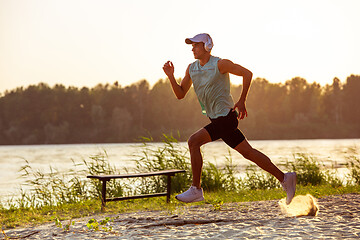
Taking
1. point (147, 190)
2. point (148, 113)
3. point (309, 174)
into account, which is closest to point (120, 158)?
point (309, 174)

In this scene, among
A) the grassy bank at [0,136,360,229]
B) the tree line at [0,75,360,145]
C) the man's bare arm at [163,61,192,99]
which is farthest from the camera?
the tree line at [0,75,360,145]

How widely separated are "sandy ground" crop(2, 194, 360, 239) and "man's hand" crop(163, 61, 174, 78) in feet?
6.05

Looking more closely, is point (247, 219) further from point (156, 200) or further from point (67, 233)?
point (156, 200)

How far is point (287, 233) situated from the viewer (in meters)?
5.19

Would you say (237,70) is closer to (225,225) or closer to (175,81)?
(175,81)

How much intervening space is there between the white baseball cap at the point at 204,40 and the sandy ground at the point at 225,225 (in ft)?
7.01

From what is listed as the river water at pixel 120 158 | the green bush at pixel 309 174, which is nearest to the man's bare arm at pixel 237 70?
the river water at pixel 120 158

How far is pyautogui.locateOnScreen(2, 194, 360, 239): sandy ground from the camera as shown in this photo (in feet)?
17.2

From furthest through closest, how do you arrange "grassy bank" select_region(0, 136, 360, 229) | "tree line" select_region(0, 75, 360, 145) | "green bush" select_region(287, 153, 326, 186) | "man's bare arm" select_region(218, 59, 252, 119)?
"tree line" select_region(0, 75, 360, 145), "green bush" select_region(287, 153, 326, 186), "grassy bank" select_region(0, 136, 360, 229), "man's bare arm" select_region(218, 59, 252, 119)

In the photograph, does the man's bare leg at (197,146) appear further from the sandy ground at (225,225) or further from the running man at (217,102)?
the sandy ground at (225,225)

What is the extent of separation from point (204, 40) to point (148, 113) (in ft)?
233

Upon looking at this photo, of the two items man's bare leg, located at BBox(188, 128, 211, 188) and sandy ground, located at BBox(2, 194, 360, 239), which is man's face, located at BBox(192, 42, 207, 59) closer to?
man's bare leg, located at BBox(188, 128, 211, 188)

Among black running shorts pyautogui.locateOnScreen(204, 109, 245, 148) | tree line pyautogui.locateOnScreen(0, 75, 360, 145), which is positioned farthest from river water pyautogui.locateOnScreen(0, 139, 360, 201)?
tree line pyautogui.locateOnScreen(0, 75, 360, 145)

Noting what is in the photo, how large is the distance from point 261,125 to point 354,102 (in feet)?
59.9
